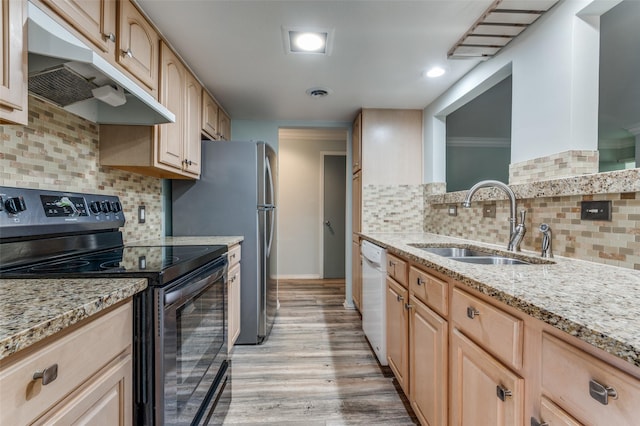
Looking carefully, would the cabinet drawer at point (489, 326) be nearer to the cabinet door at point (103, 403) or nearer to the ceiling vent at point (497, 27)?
the cabinet door at point (103, 403)

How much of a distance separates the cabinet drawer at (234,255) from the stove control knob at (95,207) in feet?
2.47

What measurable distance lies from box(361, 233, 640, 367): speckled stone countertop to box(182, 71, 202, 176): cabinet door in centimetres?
170

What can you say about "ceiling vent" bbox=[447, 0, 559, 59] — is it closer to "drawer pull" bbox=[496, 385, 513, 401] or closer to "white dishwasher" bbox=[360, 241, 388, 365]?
"white dishwasher" bbox=[360, 241, 388, 365]

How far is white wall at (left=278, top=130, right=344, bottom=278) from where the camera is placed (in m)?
4.67

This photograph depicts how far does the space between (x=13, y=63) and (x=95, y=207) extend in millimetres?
828

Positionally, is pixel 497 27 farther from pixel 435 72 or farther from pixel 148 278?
pixel 148 278

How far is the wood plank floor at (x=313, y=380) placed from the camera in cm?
163

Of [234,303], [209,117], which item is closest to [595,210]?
[234,303]

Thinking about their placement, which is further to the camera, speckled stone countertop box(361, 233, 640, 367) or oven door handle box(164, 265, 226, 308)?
oven door handle box(164, 265, 226, 308)

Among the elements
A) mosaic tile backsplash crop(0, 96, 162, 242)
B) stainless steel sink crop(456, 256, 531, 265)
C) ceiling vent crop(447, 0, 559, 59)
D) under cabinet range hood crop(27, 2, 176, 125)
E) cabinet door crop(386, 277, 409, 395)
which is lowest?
cabinet door crop(386, 277, 409, 395)

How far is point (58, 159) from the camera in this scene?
1376 millimetres

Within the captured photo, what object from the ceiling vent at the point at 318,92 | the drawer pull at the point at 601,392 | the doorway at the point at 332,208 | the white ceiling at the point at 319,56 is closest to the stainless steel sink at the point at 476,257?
the drawer pull at the point at 601,392

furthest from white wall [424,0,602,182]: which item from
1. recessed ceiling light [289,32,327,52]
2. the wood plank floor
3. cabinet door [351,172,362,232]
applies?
the wood plank floor

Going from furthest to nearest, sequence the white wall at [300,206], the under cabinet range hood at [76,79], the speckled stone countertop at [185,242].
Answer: the white wall at [300,206]
the speckled stone countertop at [185,242]
the under cabinet range hood at [76,79]
